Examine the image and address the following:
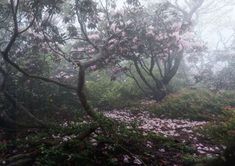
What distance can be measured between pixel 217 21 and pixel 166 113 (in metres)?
31.8

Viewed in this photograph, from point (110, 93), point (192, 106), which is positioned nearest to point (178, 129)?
point (192, 106)

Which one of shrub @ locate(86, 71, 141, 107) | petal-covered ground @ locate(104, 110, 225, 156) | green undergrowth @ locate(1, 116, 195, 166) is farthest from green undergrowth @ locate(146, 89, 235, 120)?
green undergrowth @ locate(1, 116, 195, 166)

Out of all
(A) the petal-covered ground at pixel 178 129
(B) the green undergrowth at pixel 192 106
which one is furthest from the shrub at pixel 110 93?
(B) the green undergrowth at pixel 192 106

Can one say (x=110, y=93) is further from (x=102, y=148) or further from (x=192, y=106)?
(x=102, y=148)

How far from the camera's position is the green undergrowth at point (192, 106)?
37.1 feet

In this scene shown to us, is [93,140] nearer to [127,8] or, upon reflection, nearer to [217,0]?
[127,8]

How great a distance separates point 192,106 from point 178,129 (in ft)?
7.67

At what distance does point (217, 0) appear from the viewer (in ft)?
103

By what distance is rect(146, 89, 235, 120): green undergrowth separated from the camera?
37.1 ft

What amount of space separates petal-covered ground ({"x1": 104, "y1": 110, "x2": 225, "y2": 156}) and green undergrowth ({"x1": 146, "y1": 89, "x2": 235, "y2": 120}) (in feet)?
1.48

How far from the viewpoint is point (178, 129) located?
959cm

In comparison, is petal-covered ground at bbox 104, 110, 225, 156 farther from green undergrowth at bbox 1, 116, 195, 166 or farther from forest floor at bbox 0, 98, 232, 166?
green undergrowth at bbox 1, 116, 195, 166

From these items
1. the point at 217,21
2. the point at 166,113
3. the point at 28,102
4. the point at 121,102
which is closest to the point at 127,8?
the point at 121,102

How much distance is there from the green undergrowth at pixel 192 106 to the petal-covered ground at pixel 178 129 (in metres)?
0.45
